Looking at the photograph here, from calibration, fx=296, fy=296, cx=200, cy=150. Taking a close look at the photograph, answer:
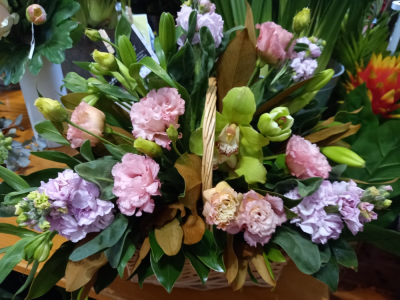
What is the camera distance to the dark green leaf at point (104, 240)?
0.35 meters

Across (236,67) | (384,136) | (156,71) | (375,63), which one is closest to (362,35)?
(375,63)

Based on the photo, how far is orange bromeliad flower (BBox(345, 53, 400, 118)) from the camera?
0.52 meters

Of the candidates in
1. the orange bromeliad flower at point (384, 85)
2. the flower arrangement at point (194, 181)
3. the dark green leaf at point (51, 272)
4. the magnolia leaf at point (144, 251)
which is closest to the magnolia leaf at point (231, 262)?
the flower arrangement at point (194, 181)

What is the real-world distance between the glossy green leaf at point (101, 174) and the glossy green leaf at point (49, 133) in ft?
0.34

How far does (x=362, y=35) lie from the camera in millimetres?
730

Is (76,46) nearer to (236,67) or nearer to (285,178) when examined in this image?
(236,67)

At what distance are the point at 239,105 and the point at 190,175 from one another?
107 millimetres

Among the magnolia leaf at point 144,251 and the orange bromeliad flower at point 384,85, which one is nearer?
the magnolia leaf at point 144,251

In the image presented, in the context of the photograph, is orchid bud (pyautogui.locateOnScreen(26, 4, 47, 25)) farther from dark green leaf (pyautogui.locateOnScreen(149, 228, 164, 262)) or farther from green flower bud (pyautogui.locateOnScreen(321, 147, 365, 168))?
green flower bud (pyautogui.locateOnScreen(321, 147, 365, 168))

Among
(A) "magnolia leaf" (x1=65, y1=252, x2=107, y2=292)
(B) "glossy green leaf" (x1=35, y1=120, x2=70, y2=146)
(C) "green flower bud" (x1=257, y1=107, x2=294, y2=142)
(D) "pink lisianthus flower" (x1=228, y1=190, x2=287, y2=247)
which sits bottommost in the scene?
(A) "magnolia leaf" (x1=65, y1=252, x2=107, y2=292)

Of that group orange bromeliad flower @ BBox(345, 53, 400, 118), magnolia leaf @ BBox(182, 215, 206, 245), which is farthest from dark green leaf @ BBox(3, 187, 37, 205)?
orange bromeliad flower @ BBox(345, 53, 400, 118)

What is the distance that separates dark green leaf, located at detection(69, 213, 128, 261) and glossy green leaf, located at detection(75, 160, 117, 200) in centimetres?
4

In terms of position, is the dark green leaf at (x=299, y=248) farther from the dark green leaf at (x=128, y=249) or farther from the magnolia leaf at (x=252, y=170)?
the dark green leaf at (x=128, y=249)

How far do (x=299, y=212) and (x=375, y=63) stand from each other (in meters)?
0.36
